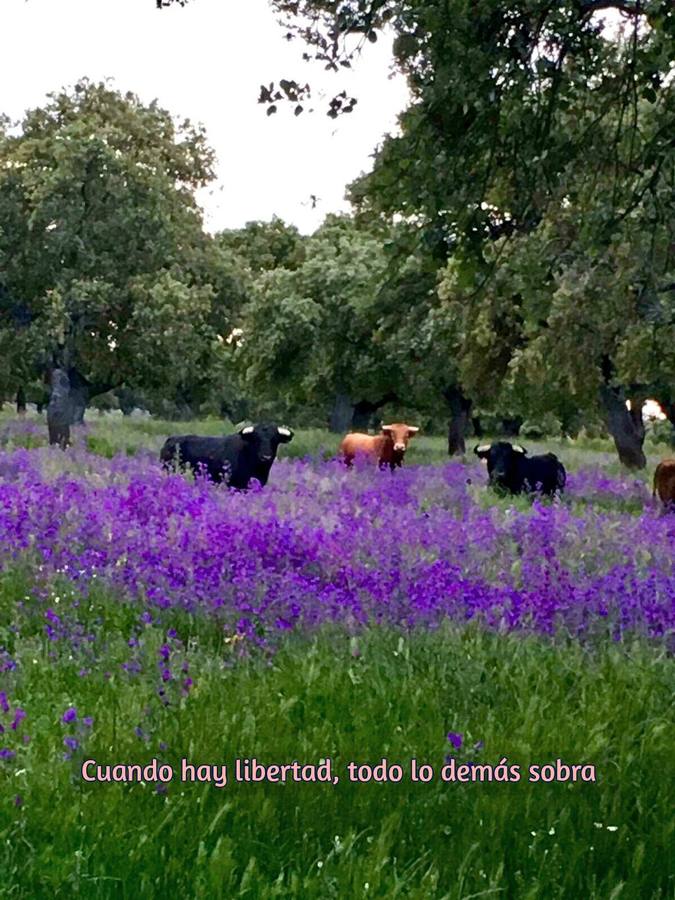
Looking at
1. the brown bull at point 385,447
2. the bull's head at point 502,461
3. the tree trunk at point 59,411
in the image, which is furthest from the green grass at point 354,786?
the tree trunk at point 59,411

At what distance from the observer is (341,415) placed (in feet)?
130

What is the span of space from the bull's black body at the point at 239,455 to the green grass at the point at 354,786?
424 inches

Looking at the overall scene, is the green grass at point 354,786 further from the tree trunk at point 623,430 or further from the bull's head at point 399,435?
the tree trunk at point 623,430

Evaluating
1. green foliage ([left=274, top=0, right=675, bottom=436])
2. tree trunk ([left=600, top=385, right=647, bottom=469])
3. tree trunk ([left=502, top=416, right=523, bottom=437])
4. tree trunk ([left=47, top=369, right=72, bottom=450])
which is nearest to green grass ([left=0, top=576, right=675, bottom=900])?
green foliage ([left=274, top=0, right=675, bottom=436])

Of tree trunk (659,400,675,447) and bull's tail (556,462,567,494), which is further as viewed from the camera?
tree trunk (659,400,675,447)

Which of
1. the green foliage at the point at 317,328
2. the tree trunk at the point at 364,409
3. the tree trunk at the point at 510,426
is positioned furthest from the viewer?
the tree trunk at the point at 510,426

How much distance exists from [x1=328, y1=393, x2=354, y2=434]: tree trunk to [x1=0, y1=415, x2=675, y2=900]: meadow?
96.7ft

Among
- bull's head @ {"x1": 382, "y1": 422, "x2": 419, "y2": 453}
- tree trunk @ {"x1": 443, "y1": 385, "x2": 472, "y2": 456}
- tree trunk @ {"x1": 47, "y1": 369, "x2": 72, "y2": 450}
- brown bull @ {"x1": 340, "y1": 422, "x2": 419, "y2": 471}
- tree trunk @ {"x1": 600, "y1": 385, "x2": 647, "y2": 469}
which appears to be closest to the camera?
bull's head @ {"x1": 382, "y1": 422, "x2": 419, "y2": 453}

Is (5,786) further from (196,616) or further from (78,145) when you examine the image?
(78,145)

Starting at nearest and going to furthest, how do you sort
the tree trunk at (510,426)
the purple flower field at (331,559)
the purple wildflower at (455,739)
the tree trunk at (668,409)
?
the purple wildflower at (455,739)
the purple flower field at (331,559)
the tree trunk at (668,409)
the tree trunk at (510,426)

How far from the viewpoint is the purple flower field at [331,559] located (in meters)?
6.45

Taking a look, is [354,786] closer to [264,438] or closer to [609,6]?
[609,6]

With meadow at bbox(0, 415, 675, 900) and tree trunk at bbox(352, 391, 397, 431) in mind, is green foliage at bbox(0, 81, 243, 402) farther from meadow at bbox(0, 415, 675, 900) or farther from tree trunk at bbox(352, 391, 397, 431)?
meadow at bbox(0, 415, 675, 900)

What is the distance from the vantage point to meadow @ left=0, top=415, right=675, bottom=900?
3.16 meters
